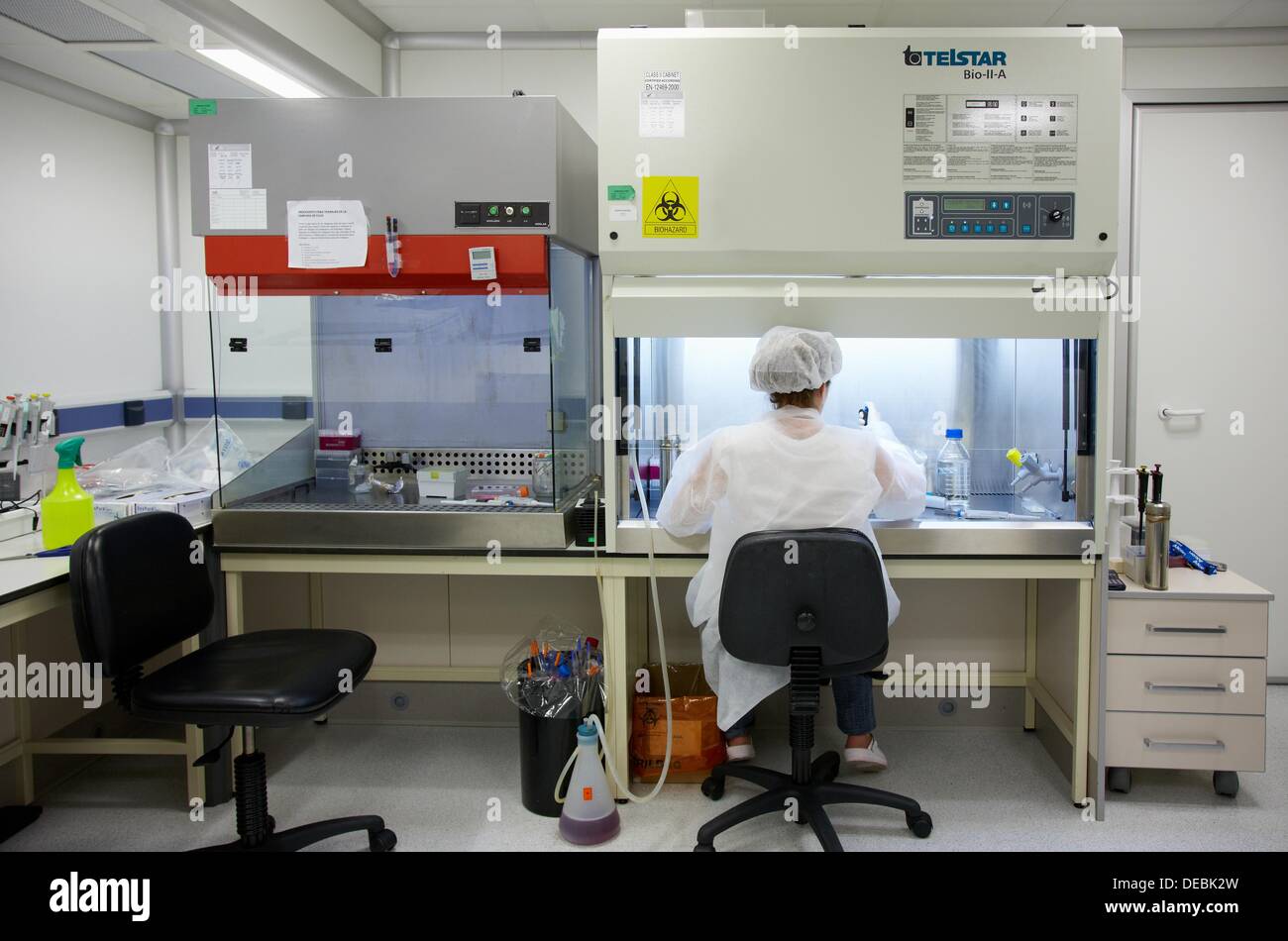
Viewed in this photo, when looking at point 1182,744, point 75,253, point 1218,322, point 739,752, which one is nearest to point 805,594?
point 739,752

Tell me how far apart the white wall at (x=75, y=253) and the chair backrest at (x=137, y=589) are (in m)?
1.75

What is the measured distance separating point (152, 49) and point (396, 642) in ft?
6.73

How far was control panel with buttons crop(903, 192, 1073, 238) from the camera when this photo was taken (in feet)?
7.38

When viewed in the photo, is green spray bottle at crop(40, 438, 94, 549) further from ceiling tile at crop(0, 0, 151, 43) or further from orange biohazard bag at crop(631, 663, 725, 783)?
orange biohazard bag at crop(631, 663, 725, 783)

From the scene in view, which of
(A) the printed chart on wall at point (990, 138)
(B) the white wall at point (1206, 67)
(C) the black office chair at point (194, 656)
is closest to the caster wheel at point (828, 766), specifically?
(C) the black office chair at point (194, 656)

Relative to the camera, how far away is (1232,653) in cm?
236

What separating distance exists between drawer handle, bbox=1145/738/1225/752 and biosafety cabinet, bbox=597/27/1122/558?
547 mm

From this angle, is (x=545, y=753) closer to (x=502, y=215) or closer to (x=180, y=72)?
→ (x=502, y=215)

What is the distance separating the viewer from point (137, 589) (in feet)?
6.32

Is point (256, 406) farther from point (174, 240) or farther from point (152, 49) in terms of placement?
point (174, 240)

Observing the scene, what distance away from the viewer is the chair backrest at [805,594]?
1.93m

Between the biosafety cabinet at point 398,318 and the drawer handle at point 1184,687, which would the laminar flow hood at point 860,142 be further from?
the drawer handle at point 1184,687

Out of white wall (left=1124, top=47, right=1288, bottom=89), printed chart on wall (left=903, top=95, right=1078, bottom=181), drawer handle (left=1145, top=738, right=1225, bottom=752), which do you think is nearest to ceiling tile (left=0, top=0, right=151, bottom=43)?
printed chart on wall (left=903, top=95, right=1078, bottom=181)

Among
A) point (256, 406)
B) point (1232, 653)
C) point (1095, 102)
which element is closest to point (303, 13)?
point (256, 406)
